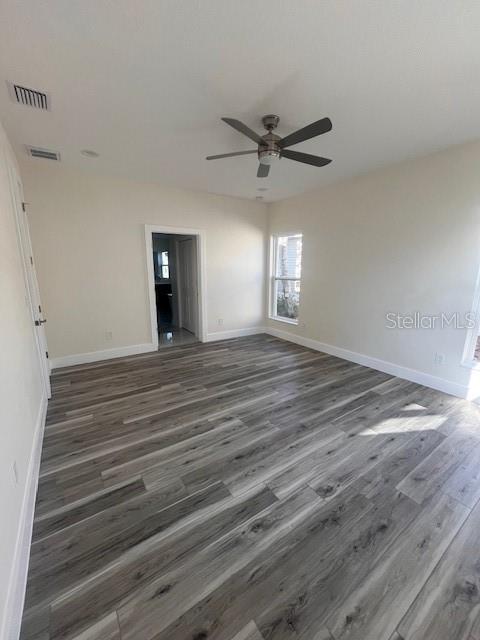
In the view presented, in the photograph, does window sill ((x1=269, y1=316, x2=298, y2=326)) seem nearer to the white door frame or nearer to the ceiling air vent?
the white door frame

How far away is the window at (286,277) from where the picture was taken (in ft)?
17.2

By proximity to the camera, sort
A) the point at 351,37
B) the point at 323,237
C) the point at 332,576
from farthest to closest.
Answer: the point at 323,237
the point at 351,37
the point at 332,576

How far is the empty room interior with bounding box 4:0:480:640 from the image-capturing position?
1.29 metres

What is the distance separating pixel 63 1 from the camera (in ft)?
4.56

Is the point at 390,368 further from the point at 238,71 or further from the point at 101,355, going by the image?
the point at 101,355

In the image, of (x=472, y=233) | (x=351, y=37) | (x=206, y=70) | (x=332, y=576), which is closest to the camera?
(x=332, y=576)

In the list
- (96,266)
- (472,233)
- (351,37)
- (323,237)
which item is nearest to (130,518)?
(351,37)

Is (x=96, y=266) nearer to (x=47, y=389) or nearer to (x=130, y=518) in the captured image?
(x=47, y=389)

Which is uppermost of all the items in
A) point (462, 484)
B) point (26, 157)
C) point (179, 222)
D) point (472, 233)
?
point (26, 157)

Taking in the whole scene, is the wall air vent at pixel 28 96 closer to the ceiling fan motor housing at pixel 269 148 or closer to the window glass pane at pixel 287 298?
the ceiling fan motor housing at pixel 269 148

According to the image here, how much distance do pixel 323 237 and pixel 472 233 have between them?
6.64 ft

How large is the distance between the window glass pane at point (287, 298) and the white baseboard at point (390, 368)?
0.51 meters

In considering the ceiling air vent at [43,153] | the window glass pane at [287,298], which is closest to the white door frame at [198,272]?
the ceiling air vent at [43,153]

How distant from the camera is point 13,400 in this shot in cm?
166
